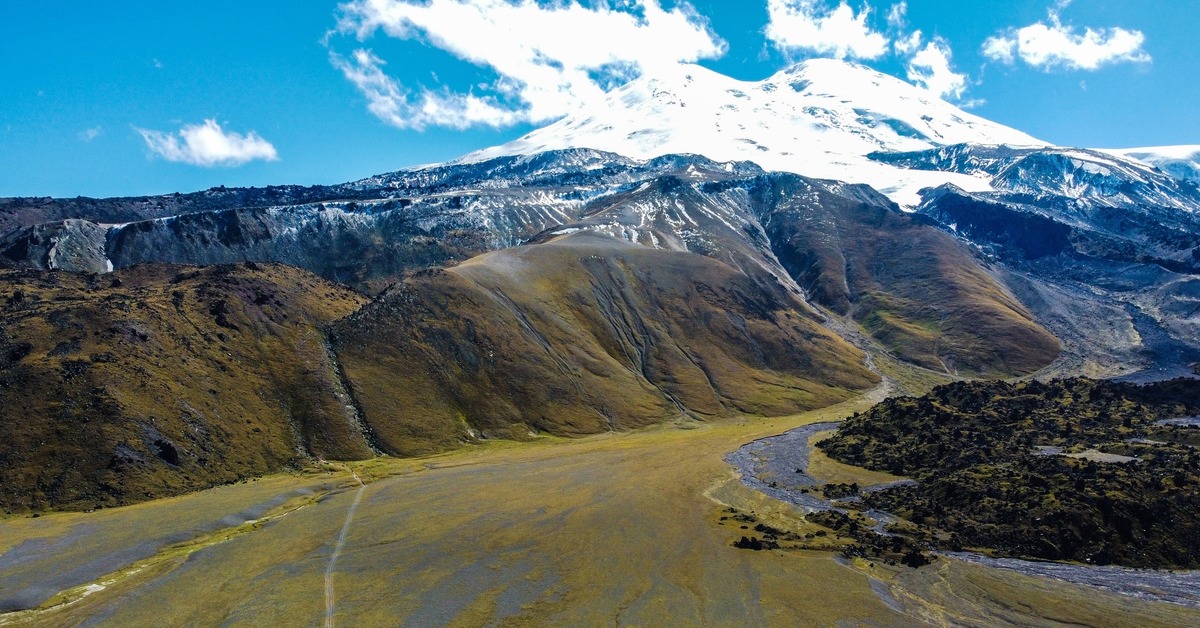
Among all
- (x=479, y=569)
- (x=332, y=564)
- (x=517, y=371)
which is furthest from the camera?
(x=517, y=371)

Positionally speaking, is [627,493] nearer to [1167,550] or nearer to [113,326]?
[1167,550]

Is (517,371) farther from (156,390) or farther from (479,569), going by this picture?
(479,569)

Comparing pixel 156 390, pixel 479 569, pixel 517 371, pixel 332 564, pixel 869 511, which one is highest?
pixel 156 390

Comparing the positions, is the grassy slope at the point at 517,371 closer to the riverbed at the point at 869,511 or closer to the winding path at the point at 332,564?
the riverbed at the point at 869,511

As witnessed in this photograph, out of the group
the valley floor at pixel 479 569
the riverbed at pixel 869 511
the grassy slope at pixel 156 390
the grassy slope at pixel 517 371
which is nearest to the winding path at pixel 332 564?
the valley floor at pixel 479 569

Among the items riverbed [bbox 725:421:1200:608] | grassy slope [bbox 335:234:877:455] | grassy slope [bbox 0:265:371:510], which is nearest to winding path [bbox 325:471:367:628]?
grassy slope [bbox 0:265:371:510]

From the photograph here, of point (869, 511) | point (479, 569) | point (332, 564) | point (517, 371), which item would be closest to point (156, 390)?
point (332, 564)
